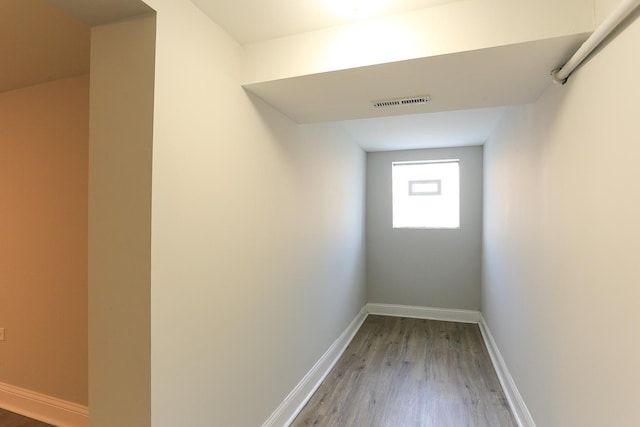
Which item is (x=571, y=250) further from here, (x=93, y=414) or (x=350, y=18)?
(x=93, y=414)

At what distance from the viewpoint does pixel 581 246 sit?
1.42m

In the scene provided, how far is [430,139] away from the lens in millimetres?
4176

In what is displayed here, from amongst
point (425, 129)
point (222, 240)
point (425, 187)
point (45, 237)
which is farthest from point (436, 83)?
point (425, 187)

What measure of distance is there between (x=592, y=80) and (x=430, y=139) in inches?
114

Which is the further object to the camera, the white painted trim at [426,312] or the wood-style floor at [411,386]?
the white painted trim at [426,312]

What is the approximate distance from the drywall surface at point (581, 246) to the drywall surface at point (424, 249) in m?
2.09

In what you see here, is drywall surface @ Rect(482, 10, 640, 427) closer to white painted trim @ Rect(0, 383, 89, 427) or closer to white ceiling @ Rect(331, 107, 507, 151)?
white ceiling @ Rect(331, 107, 507, 151)

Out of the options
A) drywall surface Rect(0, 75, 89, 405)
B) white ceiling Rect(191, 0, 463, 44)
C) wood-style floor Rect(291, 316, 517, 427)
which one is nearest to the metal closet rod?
white ceiling Rect(191, 0, 463, 44)

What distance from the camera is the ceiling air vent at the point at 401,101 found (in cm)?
198

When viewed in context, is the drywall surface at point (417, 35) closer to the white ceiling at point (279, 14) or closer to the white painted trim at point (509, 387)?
the white ceiling at point (279, 14)

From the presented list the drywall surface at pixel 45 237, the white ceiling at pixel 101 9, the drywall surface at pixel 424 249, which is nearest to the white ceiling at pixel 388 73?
the white ceiling at pixel 101 9

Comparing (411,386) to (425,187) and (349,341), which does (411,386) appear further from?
(425,187)

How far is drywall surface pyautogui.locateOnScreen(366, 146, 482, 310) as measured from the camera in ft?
15.0

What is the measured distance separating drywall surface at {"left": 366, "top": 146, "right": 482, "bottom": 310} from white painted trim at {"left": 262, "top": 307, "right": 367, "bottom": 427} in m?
1.35
